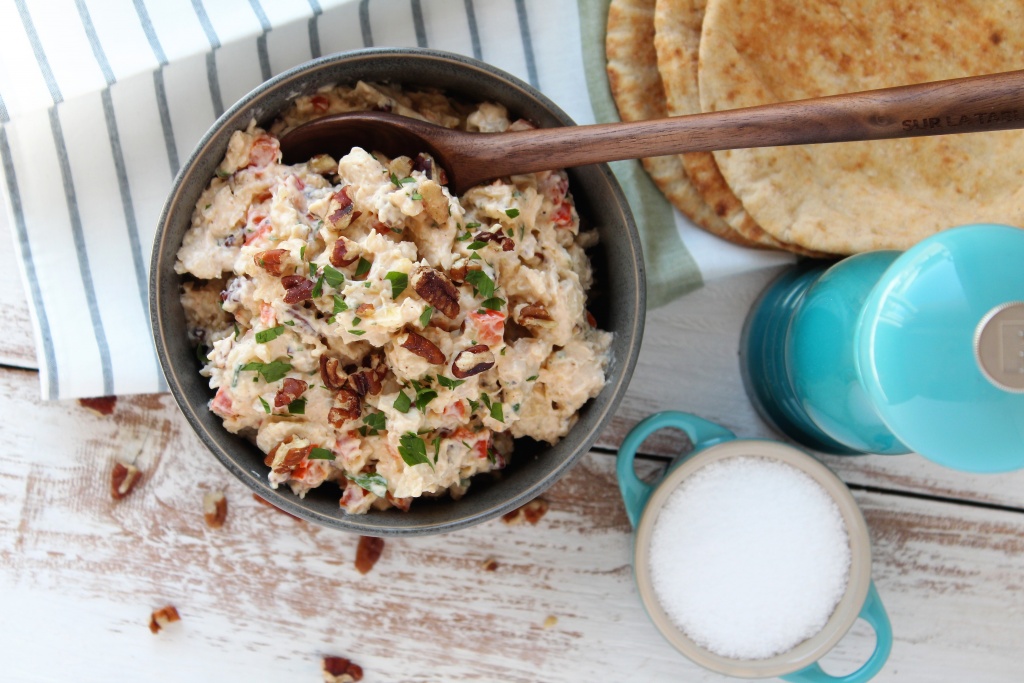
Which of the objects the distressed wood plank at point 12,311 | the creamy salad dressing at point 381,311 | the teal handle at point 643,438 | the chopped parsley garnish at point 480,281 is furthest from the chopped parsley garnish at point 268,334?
the distressed wood plank at point 12,311

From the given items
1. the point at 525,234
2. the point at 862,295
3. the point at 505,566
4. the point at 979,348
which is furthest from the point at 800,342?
the point at 505,566

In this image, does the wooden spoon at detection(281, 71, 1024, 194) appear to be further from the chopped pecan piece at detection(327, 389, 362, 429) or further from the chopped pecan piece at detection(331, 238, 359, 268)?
the chopped pecan piece at detection(327, 389, 362, 429)

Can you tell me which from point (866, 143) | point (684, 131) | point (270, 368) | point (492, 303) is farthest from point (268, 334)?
point (866, 143)

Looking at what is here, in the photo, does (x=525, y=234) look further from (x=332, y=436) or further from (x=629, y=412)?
(x=629, y=412)

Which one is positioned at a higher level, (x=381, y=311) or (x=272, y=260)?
(x=272, y=260)

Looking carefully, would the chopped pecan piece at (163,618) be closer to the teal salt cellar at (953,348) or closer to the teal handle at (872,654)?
the teal handle at (872,654)

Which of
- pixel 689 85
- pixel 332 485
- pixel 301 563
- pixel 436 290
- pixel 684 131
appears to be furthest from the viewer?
pixel 301 563

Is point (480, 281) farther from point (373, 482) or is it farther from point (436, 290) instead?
point (373, 482)
